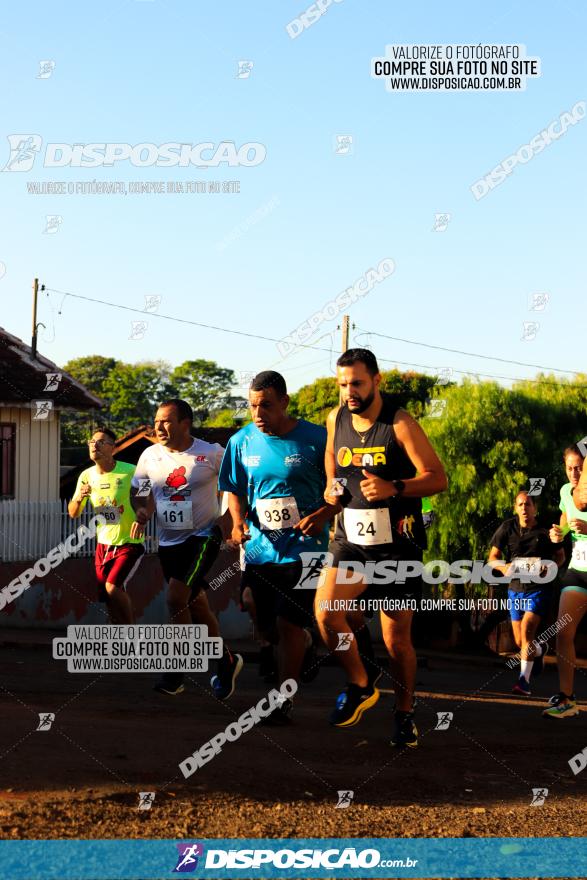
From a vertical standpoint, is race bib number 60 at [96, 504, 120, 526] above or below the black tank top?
below

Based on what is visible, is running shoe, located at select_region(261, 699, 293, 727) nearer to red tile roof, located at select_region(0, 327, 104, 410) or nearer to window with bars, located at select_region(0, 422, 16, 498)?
red tile roof, located at select_region(0, 327, 104, 410)

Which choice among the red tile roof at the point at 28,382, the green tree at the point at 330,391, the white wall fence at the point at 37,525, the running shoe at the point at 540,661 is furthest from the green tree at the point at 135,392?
the running shoe at the point at 540,661

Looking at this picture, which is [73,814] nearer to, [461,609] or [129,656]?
[129,656]

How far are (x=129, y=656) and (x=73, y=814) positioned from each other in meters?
5.76

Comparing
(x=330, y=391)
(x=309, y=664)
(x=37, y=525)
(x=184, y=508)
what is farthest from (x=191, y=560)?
(x=330, y=391)

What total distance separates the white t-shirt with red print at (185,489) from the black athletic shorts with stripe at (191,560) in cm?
5

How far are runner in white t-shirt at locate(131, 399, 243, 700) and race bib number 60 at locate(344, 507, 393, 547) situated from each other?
2.37 metres

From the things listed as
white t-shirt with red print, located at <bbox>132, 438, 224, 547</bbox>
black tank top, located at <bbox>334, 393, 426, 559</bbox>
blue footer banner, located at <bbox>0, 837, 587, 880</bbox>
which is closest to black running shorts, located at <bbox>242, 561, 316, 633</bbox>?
black tank top, located at <bbox>334, 393, 426, 559</bbox>

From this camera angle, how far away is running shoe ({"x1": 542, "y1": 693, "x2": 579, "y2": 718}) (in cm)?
906

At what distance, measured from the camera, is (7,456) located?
2788cm

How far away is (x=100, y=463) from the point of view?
11062 millimetres

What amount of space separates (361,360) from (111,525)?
172 inches

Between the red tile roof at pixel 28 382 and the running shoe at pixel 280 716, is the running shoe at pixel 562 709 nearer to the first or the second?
the running shoe at pixel 280 716

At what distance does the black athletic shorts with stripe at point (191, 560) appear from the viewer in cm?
920
